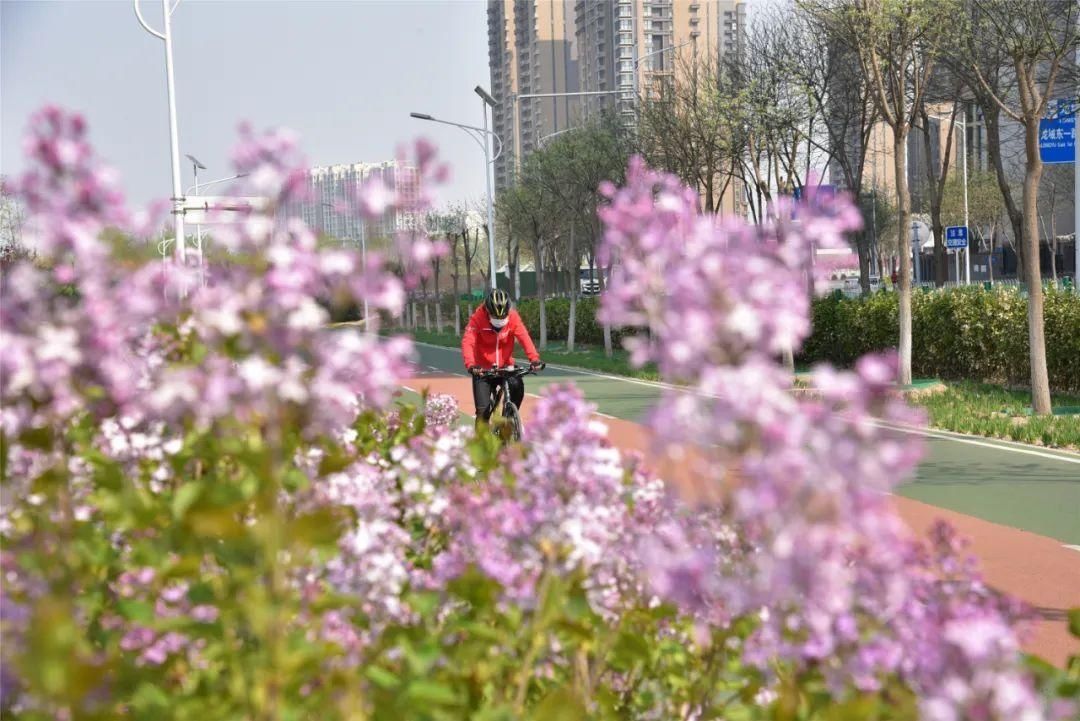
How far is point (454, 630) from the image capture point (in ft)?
8.50

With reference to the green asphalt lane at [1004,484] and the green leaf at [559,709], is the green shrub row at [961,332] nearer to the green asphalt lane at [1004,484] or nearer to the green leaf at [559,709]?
the green asphalt lane at [1004,484]

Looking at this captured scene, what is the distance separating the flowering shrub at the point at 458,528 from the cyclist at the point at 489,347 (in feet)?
28.1

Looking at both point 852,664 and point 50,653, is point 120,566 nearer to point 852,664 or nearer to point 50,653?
point 50,653

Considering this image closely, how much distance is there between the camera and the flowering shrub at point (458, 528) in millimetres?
1787

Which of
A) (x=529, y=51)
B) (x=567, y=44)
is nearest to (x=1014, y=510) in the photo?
(x=529, y=51)

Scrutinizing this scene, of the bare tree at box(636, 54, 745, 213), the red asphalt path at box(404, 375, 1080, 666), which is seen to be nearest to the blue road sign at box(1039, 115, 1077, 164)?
the bare tree at box(636, 54, 745, 213)

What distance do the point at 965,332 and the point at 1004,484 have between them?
29.5 feet

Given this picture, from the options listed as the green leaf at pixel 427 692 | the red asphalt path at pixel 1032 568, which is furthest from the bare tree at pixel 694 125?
the green leaf at pixel 427 692

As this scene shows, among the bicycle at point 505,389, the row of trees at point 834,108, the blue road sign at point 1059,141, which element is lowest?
the bicycle at point 505,389

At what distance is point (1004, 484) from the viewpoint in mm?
11258

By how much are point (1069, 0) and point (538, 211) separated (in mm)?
32163

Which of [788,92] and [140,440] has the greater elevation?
[788,92]

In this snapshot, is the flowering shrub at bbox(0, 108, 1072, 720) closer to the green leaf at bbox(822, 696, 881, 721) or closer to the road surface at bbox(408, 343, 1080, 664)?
the green leaf at bbox(822, 696, 881, 721)

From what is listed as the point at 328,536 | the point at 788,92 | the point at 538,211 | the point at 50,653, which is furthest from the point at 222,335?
the point at 538,211
